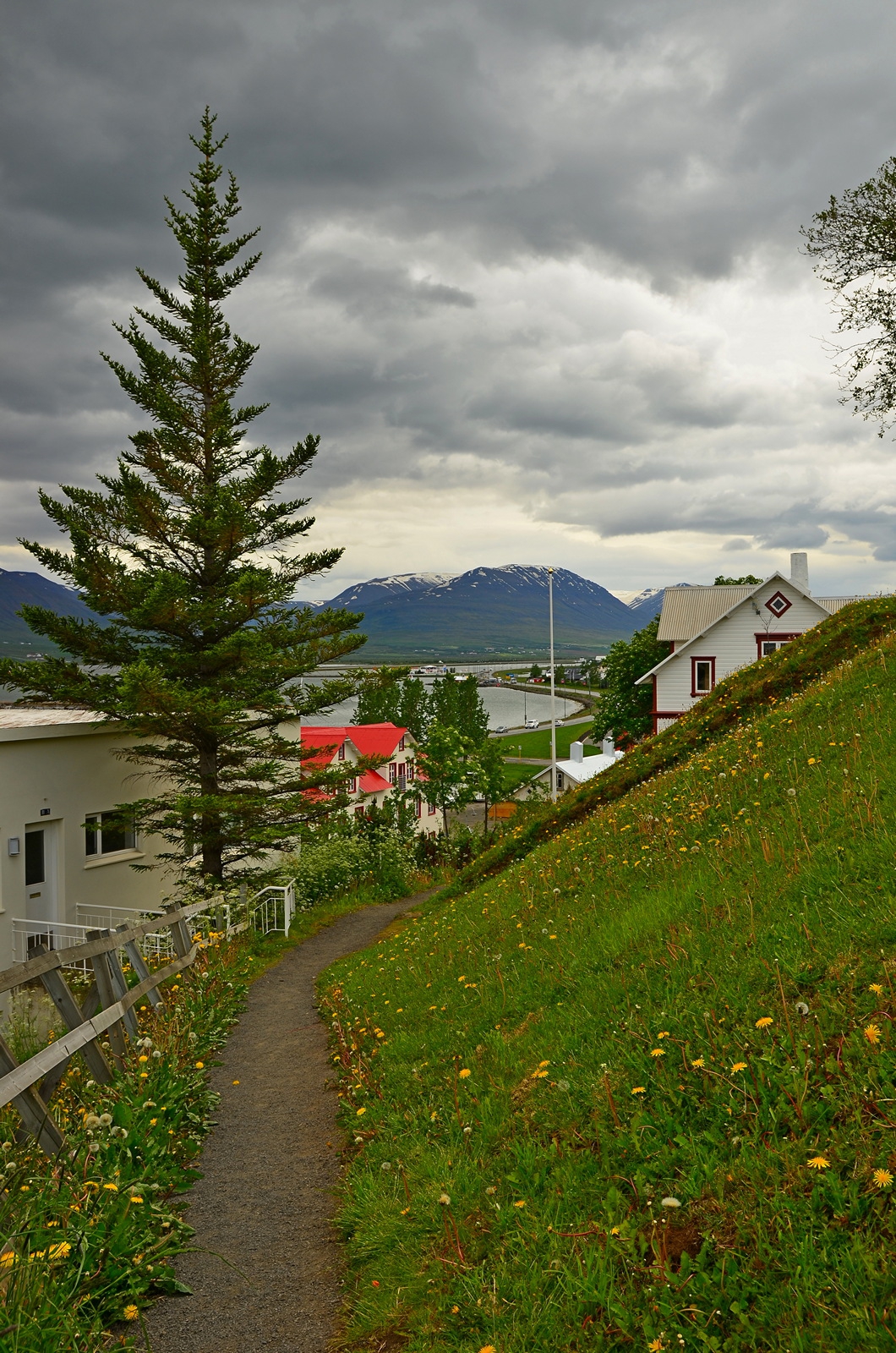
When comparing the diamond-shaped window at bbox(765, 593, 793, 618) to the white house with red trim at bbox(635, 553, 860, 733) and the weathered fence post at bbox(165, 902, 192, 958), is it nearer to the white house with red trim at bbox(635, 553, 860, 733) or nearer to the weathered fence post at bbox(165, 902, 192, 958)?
the white house with red trim at bbox(635, 553, 860, 733)

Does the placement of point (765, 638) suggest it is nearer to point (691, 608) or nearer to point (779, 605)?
point (779, 605)

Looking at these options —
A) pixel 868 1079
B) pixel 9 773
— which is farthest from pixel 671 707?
pixel 868 1079

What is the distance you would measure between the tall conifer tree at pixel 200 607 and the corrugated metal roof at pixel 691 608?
20.3 meters

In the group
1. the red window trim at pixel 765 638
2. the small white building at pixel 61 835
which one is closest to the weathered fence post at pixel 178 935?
the small white building at pixel 61 835

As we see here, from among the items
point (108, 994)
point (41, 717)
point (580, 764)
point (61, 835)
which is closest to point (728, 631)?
point (580, 764)

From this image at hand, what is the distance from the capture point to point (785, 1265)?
270cm

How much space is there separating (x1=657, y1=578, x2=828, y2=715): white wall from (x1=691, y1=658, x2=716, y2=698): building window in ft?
0.48

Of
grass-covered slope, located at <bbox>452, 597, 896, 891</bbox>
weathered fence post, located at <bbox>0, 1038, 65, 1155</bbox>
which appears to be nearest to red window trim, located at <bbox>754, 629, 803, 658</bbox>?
grass-covered slope, located at <bbox>452, 597, 896, 891</bbox>

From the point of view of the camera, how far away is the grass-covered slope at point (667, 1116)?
9.14ft

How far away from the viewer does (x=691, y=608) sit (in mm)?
39562

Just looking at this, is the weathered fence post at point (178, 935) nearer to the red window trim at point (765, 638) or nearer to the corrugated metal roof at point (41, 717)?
the corrugated metal roof at point (41, 717)

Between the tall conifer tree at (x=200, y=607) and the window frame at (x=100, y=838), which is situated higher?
the tall conifer tree at (x=200, y=607)

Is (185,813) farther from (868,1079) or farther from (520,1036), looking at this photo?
(868,1079)

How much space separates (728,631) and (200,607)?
2353 cm
